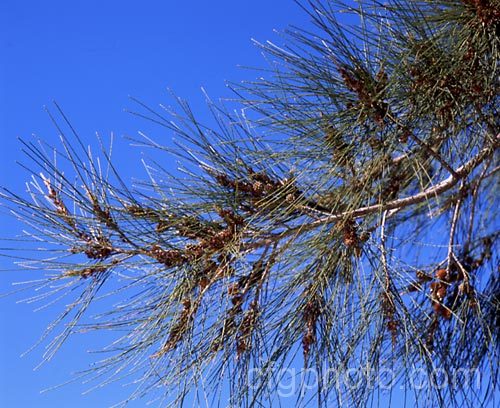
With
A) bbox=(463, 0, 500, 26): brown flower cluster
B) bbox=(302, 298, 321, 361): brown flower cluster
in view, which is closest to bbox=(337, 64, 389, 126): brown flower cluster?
bbox=(463, 0, 500, 26): brown flower cluster

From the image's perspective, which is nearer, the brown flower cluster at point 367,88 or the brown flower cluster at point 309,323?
the brown flower cluster at point 367,88

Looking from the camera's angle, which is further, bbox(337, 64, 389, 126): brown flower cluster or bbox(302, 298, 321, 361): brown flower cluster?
bbox(302, 298, 321, 361): brown flower cluster

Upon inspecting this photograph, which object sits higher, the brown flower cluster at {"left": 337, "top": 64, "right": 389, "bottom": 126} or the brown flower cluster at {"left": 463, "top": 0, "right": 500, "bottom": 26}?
the brown flower cluster at {"left": 463, "top": 0, "right": 500, "bottom": 26}

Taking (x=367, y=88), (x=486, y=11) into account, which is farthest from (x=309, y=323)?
(x=486, y=11)

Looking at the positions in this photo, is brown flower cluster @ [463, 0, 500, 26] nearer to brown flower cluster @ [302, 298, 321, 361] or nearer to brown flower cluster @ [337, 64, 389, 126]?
brown flower cluster @ [337, 64, 389, 126]

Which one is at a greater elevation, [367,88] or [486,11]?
[486,11]

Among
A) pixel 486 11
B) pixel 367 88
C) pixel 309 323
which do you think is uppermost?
pixel 486 11

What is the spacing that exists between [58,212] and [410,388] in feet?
2.38

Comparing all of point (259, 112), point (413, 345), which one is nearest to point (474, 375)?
point (413, 345)

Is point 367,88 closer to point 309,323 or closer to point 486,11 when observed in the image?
point 486,11

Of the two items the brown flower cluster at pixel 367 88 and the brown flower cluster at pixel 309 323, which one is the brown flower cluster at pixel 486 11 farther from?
the brown flower cluster at pixel 309 323

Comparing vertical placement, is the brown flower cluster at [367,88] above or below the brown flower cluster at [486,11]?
below

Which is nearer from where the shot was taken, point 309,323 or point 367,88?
point 367,88

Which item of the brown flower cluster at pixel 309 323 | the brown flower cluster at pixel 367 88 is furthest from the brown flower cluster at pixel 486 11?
the brown flower cluster at pixel 309 323
